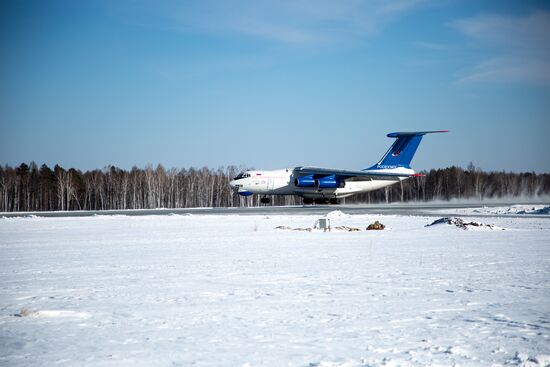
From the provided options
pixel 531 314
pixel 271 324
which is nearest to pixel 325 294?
pixel 271 324

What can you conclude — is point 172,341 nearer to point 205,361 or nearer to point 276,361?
point 205,361

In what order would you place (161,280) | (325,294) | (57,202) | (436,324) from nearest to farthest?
(436,324) < (325,294) < (161,280) < (57,202)

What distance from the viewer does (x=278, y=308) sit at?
22.7ft

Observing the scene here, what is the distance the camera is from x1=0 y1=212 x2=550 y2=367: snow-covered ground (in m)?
4.97

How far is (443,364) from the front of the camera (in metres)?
4.59

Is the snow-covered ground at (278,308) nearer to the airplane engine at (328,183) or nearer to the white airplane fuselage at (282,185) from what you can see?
the white airplane fuselage at (282,185)

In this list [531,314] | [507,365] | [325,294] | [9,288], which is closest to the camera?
[507,365]

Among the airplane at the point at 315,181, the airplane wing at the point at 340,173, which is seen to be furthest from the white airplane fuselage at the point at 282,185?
the airplane wing at the point at 340,173

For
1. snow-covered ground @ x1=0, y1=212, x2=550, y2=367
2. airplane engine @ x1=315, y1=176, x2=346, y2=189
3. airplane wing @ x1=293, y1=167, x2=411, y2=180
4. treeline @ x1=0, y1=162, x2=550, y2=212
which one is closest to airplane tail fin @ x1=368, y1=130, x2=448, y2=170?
airplane wing @ x1=293, y1=167, x2=411, y2=180

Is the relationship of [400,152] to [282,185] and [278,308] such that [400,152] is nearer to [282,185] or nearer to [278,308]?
[282,185]

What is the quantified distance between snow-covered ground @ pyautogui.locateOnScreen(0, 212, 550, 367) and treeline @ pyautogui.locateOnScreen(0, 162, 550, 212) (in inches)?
2853

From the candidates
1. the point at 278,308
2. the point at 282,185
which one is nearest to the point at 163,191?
the point at 282,185

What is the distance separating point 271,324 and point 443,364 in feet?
7.18

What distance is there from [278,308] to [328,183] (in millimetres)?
43362
